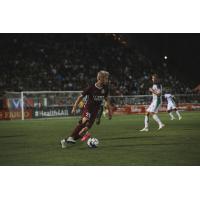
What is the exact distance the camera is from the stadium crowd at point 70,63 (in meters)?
19.7

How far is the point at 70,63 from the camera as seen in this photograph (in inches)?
858

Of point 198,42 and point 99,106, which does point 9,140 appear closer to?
point 99,106

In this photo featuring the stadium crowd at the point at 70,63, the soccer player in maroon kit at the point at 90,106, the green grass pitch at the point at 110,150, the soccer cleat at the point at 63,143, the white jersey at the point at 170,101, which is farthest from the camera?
the white jersey at the point at 170,101

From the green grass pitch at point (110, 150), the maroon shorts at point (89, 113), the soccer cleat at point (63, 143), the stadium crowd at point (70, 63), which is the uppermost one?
the stadium crowd at point (70, 63)

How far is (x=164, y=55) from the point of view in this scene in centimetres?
1659

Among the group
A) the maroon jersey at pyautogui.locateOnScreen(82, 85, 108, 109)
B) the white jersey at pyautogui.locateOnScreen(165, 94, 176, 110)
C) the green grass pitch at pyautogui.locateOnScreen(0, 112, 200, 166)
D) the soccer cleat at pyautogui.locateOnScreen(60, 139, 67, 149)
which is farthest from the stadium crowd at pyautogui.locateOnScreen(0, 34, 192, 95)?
the soccer cleat at pyautogui.locateOnScreen(60, 139, 67, 149)

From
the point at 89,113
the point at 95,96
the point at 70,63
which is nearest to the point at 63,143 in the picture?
the point at 89,113

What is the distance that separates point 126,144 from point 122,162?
2.28 metres

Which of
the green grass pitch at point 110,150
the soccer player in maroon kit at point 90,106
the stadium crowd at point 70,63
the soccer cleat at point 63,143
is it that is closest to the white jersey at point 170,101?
the stadium crowd at point 70,63

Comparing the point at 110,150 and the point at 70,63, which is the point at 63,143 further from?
the point at 70,63

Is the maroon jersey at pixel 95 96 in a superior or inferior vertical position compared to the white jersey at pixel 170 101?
superior

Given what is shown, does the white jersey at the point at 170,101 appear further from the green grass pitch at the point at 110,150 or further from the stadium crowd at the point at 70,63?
the green grass pitch at the point at 110,150

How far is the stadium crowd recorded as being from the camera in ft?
64.7
